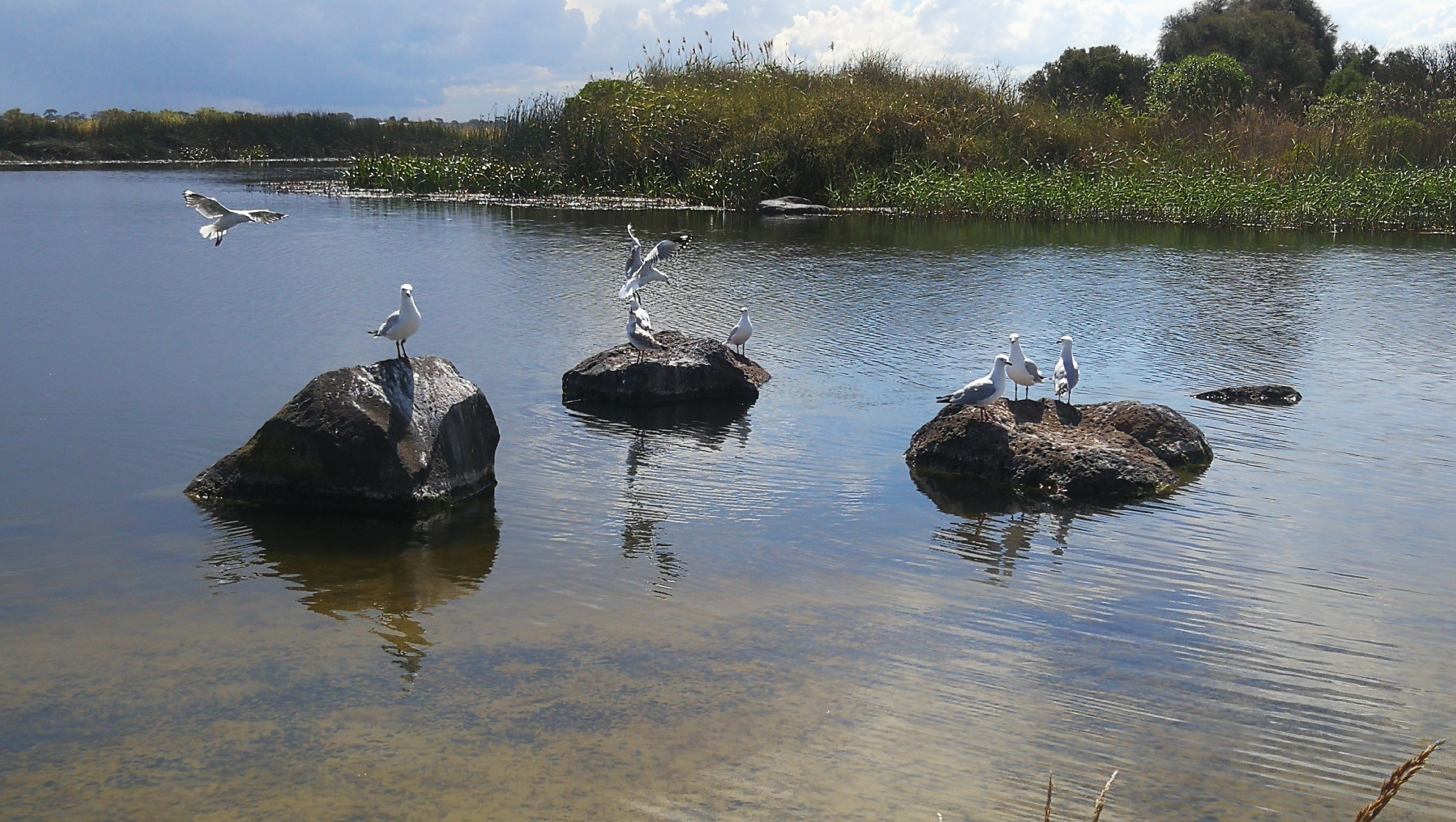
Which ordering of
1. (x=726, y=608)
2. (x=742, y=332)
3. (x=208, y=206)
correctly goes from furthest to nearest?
(x=742, y=332) → (x=208, y=206) → (x=726, y=608)

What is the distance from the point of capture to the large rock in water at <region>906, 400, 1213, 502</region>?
916 centimetres

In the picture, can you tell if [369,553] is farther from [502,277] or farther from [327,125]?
[327,125]

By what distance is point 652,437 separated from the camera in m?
10.9

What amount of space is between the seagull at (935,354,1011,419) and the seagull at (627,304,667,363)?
332 cm

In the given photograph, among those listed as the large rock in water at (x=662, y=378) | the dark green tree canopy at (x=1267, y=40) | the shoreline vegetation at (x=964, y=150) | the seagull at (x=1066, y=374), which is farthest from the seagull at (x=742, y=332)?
the dark green tree canopy at (x=1267, y=40)

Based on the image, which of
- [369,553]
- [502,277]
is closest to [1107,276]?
[502,277]

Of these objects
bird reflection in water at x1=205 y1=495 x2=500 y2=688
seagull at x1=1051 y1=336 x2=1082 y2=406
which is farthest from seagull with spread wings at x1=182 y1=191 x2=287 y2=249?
seagull at x1=1051 y1=336 x2=1082 y2=406

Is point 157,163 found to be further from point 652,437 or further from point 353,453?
point 353,453

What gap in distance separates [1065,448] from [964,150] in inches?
1019

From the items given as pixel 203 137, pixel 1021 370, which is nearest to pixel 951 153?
pixel 1021 370

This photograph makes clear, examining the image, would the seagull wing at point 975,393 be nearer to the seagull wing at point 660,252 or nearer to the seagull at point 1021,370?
the seagull at point 1021,370

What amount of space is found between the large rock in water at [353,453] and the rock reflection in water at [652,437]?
4.58ft

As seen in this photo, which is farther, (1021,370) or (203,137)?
(203,137)

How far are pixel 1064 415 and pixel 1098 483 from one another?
3.84 feet
